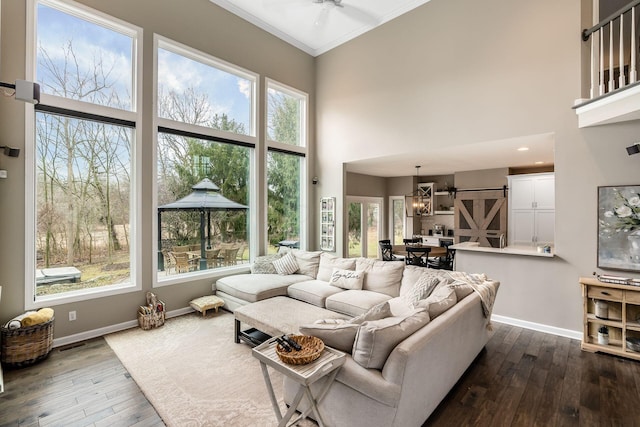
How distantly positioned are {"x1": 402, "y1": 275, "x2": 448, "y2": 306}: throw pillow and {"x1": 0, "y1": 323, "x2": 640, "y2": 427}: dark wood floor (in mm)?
851

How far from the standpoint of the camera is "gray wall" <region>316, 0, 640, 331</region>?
12.4ft

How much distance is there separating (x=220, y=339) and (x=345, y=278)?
192 cm

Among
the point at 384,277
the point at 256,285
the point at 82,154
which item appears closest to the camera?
the point at 82,154

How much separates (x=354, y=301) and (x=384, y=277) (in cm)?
67

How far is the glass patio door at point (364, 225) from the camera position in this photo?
27.4 ft

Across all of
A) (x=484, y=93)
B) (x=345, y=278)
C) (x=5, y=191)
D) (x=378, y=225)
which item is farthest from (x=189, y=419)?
(x=378, y=225)

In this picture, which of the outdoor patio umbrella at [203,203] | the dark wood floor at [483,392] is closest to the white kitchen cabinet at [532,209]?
the dark wood floor at [483,392]

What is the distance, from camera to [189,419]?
7.75 ft

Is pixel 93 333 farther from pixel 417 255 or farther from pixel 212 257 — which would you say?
pixel 417 255

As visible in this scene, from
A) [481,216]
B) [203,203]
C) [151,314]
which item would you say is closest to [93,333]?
[151,314]

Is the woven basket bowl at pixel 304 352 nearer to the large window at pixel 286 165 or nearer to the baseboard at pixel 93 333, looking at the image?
the baseboard at pixel 93 333

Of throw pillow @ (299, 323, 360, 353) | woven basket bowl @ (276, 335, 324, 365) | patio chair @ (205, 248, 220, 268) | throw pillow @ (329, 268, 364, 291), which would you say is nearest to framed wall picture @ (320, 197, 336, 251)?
throw pillow @ (329, 268, 364, 291)

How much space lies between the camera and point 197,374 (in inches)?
119

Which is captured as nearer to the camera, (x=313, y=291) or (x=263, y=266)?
(x=313, y=291)
